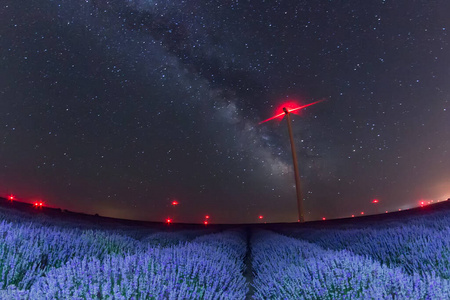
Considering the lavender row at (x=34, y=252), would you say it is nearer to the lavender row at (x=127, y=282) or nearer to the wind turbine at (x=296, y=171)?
the lavender row at (x=127, y=282)

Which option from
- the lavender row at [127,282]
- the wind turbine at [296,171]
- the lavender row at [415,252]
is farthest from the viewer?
the wind turbine at [296,171]

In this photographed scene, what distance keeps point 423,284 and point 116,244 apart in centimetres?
353

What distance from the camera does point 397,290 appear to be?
5.43 ft

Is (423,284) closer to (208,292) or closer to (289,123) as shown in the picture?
(208,292)

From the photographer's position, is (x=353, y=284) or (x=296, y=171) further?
(x=296, y=171)

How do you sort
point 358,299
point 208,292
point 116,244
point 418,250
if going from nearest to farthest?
point 358,299 → point 208,292 → point 418,250 → point 116,244

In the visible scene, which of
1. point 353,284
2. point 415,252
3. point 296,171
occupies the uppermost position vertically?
point 296,171

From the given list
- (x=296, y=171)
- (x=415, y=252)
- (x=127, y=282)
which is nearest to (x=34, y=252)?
(x=127, y=282)

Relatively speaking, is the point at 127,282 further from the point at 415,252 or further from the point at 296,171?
the point at 296,171

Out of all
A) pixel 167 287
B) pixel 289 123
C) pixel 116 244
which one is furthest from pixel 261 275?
pixel 289 123

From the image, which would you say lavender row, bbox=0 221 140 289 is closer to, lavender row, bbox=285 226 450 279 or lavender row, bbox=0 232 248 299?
lavender row, bbox=0 232 248 299

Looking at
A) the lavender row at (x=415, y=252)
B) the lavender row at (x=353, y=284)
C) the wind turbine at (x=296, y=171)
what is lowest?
the lavender row at (x=353, y=284)

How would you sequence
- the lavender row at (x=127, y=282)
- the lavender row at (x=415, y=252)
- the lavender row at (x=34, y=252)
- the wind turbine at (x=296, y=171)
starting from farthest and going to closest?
the wind turbine at (x=296, y=171) → the lavender row at (x=415, y=252) → the lavender row at (x=34, y=252) → the lavender row at (x=127, y=282)

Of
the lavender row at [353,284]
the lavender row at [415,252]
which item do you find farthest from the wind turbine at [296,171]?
the lavender row at [353,284]
